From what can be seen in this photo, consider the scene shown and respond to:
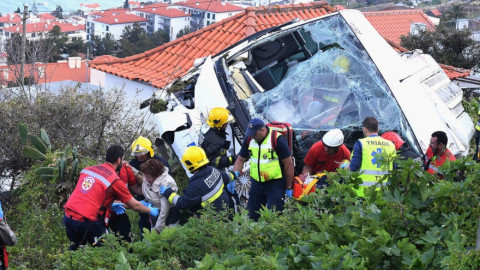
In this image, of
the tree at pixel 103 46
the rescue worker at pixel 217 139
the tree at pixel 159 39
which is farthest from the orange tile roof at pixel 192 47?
the tree at pixel 103 46

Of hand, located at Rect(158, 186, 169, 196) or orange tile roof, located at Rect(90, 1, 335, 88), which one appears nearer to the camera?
hand, located at Rect(158, 186, 169, 196)

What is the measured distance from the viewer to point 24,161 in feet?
30.3

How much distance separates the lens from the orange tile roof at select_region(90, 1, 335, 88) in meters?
14.9

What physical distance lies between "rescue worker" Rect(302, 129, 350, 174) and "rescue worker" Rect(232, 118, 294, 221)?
1.23 feet

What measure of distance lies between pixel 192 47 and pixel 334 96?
24.9 feet

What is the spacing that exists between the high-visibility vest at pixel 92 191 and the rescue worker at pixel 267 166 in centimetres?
152

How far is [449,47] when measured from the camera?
856 inches

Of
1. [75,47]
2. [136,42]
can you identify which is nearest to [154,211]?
[75,47]

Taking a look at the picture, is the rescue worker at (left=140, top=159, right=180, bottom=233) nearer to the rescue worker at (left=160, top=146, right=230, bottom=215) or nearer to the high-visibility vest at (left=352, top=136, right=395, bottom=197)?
the rescue worker at (left=160, top=146, right=230, bottom=215)

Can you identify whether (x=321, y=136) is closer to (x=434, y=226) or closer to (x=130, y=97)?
(x=434, y=226)

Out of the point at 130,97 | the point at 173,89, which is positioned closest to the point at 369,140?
the point at 173,89

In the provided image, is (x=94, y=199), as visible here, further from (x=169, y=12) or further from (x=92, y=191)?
(x=169, y=12)

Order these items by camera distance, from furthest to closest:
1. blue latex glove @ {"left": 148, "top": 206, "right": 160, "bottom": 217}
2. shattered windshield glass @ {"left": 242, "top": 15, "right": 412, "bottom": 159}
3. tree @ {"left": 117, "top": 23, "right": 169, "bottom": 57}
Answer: tree @ {"left": 117, "top": 23, "right": 169, "bottom": 57} < shattered windshield glass @ {"left": 242, "top": 15, "right": 412, "bottom": 159} < blue latex glove @ {"left": 148, "top": 206, "right": 160, "bottom": 217}

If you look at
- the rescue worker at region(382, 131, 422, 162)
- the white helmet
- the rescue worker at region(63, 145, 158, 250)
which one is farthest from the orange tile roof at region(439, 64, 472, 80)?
the rescue worker at region(63, 145, 158, 250)
